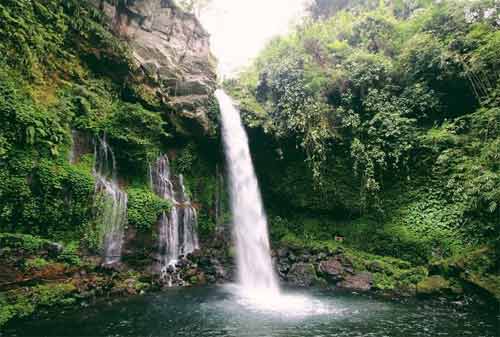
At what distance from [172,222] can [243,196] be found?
4.46 meters

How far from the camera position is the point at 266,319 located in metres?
A: 8.40

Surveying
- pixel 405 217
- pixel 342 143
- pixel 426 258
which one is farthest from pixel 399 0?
pixel 426 258

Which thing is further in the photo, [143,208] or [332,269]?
[332,269]

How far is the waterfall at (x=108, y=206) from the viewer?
1074cm

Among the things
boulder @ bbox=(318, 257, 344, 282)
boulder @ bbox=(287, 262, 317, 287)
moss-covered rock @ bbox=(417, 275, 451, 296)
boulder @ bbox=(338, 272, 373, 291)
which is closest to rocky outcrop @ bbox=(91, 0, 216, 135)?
boulder @ bbox=(287, 262, 317, 287)

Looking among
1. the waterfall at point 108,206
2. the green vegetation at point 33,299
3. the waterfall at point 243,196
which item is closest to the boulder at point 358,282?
the waterfall at point 243,196

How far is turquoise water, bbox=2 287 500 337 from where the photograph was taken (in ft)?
23.9

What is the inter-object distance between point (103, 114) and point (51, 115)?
6.82 feet

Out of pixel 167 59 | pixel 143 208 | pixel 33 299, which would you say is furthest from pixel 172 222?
pixel 167 59

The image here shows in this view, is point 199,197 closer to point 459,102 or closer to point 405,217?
point 405,217

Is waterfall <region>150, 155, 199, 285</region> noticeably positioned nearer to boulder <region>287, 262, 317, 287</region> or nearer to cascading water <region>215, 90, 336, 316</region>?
cascading water <region>215, 90, 336, 316</region>

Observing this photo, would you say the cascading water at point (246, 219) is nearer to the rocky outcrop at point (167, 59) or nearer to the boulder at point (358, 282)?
the rocky outcrop at point (167, 59)

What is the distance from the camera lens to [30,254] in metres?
8.66

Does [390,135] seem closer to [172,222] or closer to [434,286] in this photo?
[434,286]
